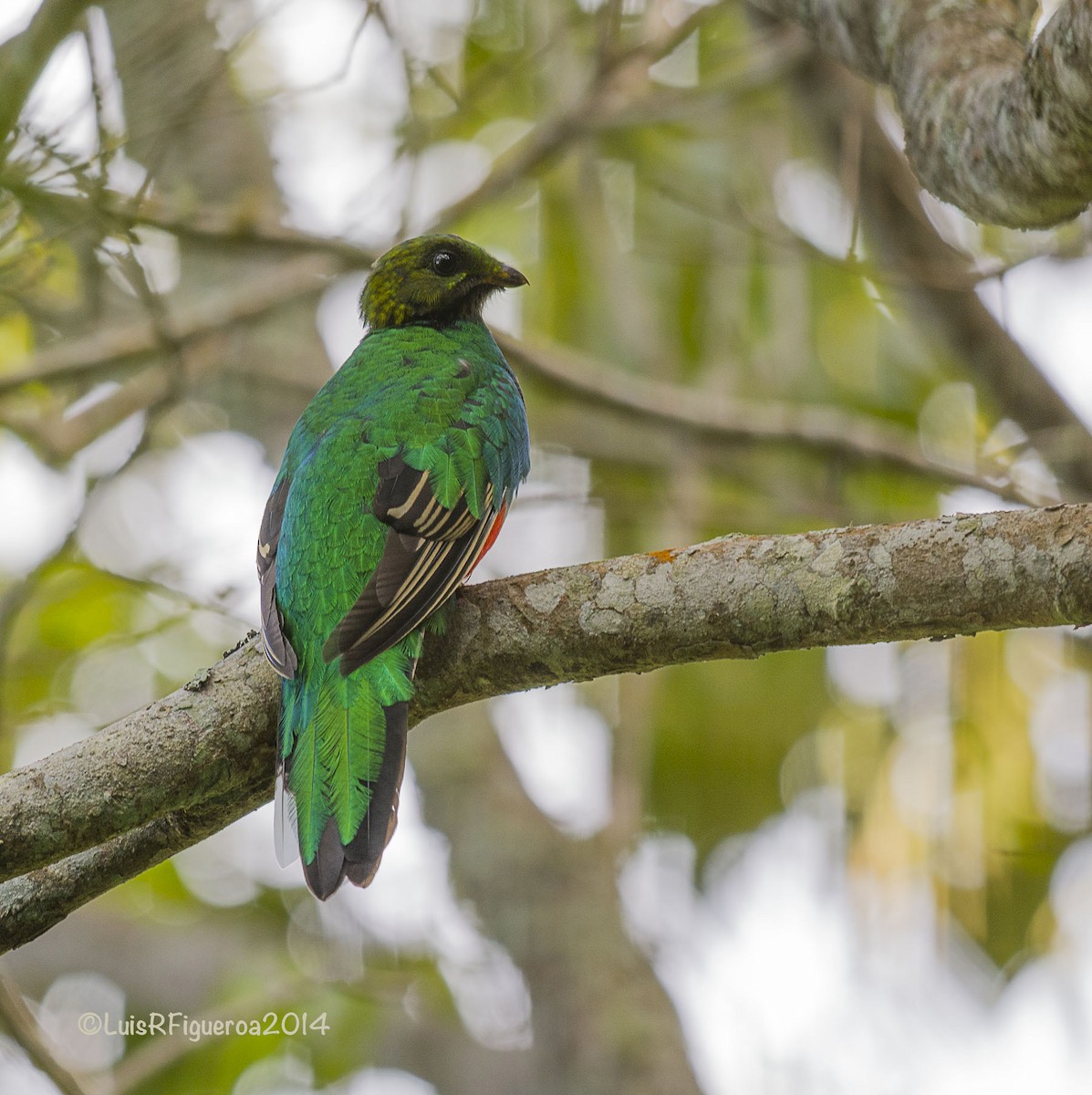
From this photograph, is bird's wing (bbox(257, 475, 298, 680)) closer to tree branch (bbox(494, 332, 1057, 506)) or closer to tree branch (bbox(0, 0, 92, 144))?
tree branch (bbox(0, 0, 92, 144))

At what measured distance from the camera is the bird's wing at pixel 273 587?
128 inches

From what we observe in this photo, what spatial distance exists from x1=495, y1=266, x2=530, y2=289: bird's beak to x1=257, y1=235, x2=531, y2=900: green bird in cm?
5

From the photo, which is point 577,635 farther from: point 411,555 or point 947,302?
point 947,302

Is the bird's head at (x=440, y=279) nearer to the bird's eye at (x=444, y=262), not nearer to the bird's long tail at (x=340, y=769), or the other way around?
the bird's eye at (x=444, y=262)

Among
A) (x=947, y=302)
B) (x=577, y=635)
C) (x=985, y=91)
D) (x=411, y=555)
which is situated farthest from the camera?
(x=947, y=302)

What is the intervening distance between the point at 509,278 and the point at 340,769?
8.34 ft

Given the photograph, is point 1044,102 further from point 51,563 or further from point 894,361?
point 894,361

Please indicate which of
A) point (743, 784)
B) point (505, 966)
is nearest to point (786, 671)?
point (743, 784)

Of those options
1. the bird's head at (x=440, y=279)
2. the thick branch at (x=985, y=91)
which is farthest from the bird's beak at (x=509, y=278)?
the thick branch at (x=985, y=91)

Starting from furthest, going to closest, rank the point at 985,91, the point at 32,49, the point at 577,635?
the point at 32,49, the point at 985,91, the point at 577,635

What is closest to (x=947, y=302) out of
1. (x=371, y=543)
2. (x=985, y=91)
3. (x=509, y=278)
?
(x=509, y=278)

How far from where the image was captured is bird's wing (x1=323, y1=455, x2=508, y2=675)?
3334mm

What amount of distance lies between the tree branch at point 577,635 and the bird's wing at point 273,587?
0.25ft

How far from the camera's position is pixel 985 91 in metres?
3.15
